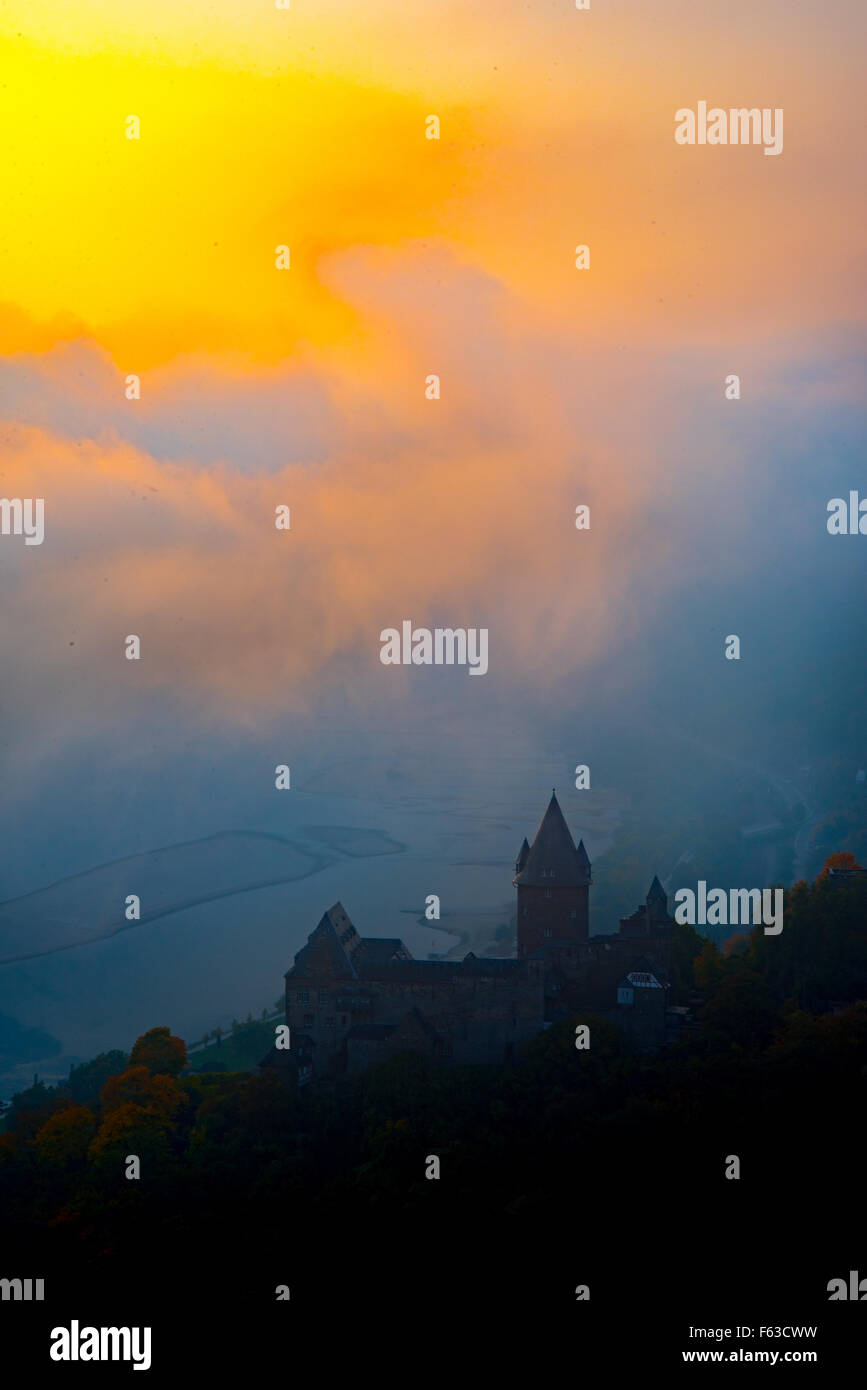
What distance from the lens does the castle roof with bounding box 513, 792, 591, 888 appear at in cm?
5419

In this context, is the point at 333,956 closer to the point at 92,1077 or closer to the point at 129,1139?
the point at 129,1139

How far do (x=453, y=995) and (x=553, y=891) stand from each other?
7517 mm

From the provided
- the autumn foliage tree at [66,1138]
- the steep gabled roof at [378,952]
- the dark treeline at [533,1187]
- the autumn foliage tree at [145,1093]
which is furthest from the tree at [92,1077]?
the steep gabled roof at [378,952]

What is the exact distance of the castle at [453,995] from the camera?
48.0 meters

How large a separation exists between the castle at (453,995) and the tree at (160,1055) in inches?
324

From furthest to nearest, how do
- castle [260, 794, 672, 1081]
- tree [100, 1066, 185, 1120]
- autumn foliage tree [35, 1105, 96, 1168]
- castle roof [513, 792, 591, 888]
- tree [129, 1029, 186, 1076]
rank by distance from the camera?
1. tree [129, 1029, 186, 1076]
2. castle roof [513, 792, 591, 888]
3. autumn foliage tree [35, 1105, 96, 1168]
4. tree [100, 1066, 185, 1120]
5. castle [260, 794, 672, 1081]

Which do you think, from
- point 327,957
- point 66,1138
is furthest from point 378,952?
point 66,1138

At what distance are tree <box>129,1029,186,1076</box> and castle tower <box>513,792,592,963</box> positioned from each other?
1347 centimetres

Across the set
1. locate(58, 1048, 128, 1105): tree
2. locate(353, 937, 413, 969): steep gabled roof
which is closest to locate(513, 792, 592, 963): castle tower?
locate(353, 937, 413, 969): steep gabled roof

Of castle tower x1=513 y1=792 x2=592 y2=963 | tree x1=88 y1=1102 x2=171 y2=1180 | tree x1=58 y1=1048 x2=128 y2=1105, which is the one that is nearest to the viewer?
tree x1=88 y1=1102 x2=171 y2=1180

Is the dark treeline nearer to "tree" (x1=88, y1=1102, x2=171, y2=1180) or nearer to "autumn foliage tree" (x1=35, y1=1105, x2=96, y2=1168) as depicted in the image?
"tree" (x1=88, y1=1102, x2=171, y2=1180)
